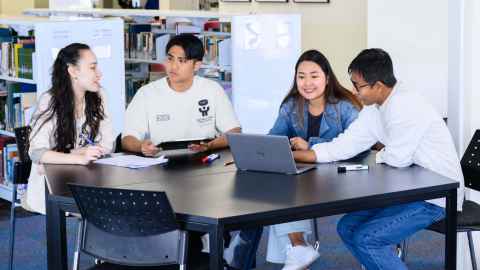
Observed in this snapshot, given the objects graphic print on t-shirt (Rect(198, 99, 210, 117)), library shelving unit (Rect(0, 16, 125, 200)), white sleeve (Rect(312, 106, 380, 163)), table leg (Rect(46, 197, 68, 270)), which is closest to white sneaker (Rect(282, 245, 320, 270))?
white sleeve (Rect(312, 106, 380, 163))

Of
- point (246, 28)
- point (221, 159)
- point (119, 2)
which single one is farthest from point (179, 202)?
point (119, 2)

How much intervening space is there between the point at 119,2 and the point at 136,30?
24.5 ft

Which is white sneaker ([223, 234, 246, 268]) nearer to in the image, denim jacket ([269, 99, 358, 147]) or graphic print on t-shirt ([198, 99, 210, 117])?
denim jacket ([269, 99, 358, 147])

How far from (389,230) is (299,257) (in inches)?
34.9

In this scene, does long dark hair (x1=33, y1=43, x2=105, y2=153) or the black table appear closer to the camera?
the black table

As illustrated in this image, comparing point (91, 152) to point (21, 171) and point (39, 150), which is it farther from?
point (21, 171)

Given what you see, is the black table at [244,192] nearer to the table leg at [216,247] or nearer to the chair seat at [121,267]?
the table leg at [216,247]

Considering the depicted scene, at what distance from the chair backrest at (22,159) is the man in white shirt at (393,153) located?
155 cm

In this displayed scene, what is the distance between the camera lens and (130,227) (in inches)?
134

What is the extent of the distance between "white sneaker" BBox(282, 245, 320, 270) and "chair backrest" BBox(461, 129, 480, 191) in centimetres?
85

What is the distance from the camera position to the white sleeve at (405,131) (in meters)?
3.98

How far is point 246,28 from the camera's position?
7691 millimetres

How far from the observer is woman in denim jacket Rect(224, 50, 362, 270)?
4664 mm

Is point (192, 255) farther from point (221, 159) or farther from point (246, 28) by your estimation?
point (246, 28)
